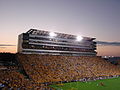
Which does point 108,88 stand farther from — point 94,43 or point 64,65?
point 94,43

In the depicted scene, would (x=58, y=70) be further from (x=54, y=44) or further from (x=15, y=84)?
(x=54, y=44)

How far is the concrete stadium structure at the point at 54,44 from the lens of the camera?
6694 cm

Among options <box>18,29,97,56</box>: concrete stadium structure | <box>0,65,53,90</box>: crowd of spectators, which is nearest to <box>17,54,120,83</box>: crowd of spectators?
<box>0,65,53,90</box>: crowd of spectators

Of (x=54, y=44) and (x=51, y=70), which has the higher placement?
(x=54, y=44)

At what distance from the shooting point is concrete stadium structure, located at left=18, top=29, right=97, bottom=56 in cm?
6694

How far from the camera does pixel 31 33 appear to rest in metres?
67.3

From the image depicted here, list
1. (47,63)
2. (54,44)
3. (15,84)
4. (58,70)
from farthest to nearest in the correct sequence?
(54,44) → (47,63) → (58,70) → (15,84)

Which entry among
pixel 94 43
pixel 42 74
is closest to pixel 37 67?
pixel 42 74

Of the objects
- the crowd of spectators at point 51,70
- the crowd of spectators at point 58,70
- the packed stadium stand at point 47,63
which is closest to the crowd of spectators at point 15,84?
the packed stadium stand at point 47,63

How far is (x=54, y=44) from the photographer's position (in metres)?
73.8

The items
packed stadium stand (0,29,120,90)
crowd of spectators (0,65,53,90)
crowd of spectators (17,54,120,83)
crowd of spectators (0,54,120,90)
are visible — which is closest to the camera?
crowd of spectators (0,65,53,90)

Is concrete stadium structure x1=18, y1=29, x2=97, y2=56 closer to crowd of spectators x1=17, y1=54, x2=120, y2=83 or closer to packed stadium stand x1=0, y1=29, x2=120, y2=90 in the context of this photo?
packed stadium stand x1=0, y1=29, x2=120, y2=90

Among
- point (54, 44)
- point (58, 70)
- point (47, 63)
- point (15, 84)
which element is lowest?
point (58, 70)

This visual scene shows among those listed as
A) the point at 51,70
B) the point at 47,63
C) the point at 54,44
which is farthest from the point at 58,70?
the point at 54,44
